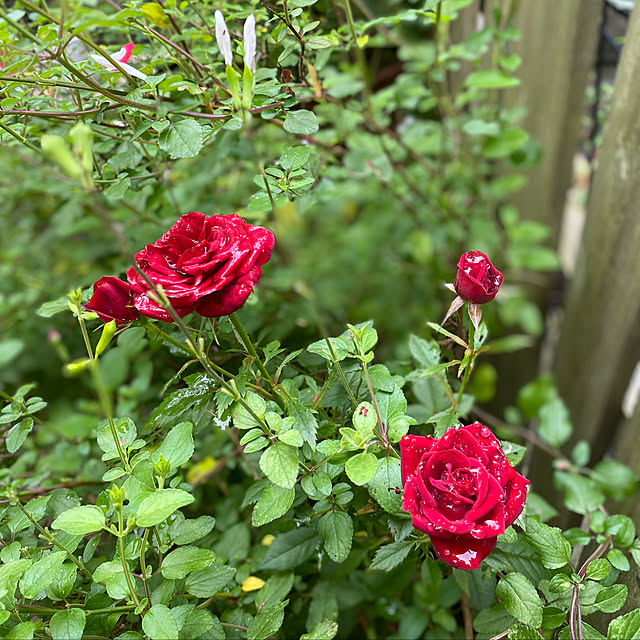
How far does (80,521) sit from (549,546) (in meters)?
0.48

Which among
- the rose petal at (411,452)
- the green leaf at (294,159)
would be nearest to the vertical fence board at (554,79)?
the green leaf at (294,159)

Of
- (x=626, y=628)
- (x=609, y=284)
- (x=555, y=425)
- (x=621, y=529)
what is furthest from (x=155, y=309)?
(x=609, y=284)

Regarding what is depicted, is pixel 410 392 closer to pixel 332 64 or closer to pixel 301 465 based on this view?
pixel 301 465

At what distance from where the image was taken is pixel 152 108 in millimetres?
702

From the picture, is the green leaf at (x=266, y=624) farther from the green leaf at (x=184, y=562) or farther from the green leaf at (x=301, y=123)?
the green leaf at (x=301, y=123)

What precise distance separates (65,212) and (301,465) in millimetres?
946

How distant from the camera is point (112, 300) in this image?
1.87ft

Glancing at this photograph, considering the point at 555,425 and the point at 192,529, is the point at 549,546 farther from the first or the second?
the point at 555,425

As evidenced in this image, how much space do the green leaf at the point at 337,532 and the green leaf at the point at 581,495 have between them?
0.46 m

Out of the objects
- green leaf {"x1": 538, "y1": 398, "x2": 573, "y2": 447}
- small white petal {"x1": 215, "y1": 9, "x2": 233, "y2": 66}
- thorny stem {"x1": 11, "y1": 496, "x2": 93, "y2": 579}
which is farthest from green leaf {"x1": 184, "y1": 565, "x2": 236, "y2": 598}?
green leaf {"x1": 538, "y1": 398, "x2": 573, "y2": 447}

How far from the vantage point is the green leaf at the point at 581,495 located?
2.88ft

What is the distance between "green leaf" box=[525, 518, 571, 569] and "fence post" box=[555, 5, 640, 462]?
26.3 inches

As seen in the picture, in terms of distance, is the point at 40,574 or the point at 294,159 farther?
the point at 294,159

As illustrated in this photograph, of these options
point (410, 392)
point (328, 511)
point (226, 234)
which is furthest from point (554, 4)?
point (328, 511)
